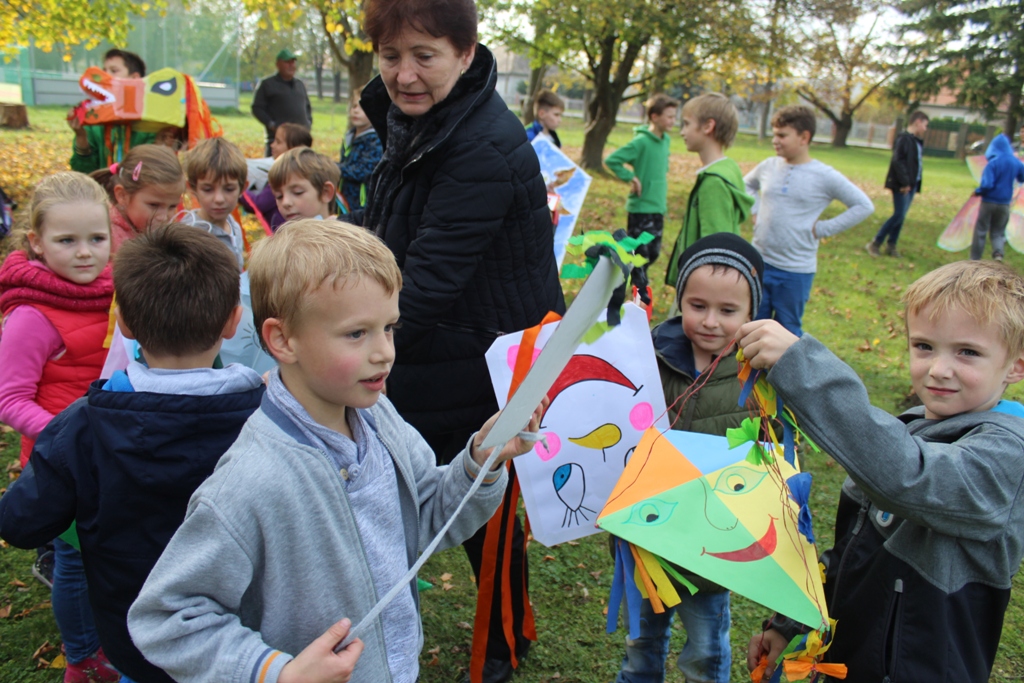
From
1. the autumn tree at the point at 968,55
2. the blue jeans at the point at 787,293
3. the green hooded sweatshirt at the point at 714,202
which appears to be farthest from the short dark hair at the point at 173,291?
the autumn tree at the point at 968,55

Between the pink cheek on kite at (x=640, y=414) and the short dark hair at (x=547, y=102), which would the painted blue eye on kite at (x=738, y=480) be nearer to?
the pink cheek on kite at (x=640, y=414)

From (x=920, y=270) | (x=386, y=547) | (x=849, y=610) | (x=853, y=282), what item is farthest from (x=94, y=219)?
(x=920, y=270)

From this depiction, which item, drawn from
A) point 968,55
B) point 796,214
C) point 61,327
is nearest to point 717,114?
point 796,214

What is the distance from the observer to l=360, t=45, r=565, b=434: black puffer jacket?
92.6 inches

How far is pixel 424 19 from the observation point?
7.53 ft

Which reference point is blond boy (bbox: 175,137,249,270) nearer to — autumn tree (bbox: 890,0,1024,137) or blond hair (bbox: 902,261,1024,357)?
blond hair (bbox: 902,261,1024,357)

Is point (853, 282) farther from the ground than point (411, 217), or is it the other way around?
point (411, 217)

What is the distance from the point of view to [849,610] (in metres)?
1.91

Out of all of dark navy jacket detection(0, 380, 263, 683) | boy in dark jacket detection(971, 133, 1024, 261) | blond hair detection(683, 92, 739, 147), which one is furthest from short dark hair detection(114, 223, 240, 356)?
boy in dark jacket detection(971, 133, 1024, 261)

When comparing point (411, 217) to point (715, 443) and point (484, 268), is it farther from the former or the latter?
point (715, 443)

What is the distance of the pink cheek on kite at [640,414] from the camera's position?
242 centimetres

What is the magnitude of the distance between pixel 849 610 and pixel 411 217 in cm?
167

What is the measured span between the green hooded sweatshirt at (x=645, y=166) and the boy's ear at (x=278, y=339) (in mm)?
6597

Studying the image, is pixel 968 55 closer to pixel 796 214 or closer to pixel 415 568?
pixel 796 214
